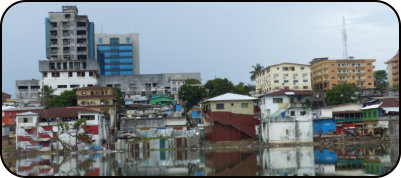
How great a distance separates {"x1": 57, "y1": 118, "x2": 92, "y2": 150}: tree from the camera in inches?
1303

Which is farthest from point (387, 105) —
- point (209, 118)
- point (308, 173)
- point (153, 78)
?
point (153, 78)

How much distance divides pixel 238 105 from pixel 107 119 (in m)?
12.5

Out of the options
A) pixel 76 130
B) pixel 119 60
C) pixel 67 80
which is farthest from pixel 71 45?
pixel 76 130

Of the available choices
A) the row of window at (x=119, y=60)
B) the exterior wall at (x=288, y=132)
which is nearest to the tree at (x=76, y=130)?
the exterior wall at (x=288, y=132)

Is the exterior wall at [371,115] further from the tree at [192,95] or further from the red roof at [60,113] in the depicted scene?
the red roof at [60,113]

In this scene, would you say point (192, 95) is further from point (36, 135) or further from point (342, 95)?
point (36, 135)

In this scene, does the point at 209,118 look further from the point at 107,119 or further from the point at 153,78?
the point at 153,78

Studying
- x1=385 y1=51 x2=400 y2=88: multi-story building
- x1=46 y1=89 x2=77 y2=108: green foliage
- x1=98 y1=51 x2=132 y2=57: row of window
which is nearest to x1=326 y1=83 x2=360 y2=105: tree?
x1=385 y1=51 x2=400 y2=88: multi-story building

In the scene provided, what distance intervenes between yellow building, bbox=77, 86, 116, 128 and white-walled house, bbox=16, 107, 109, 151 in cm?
732

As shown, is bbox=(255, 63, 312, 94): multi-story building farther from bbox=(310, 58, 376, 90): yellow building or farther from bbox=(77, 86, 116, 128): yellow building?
bbox=(77, 86, 116, 128): yellow building

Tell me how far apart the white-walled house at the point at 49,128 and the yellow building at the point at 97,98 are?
7.32 metres

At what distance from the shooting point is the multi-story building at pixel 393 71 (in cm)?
6504

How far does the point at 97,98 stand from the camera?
4434cm

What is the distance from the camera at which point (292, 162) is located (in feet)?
72.3
